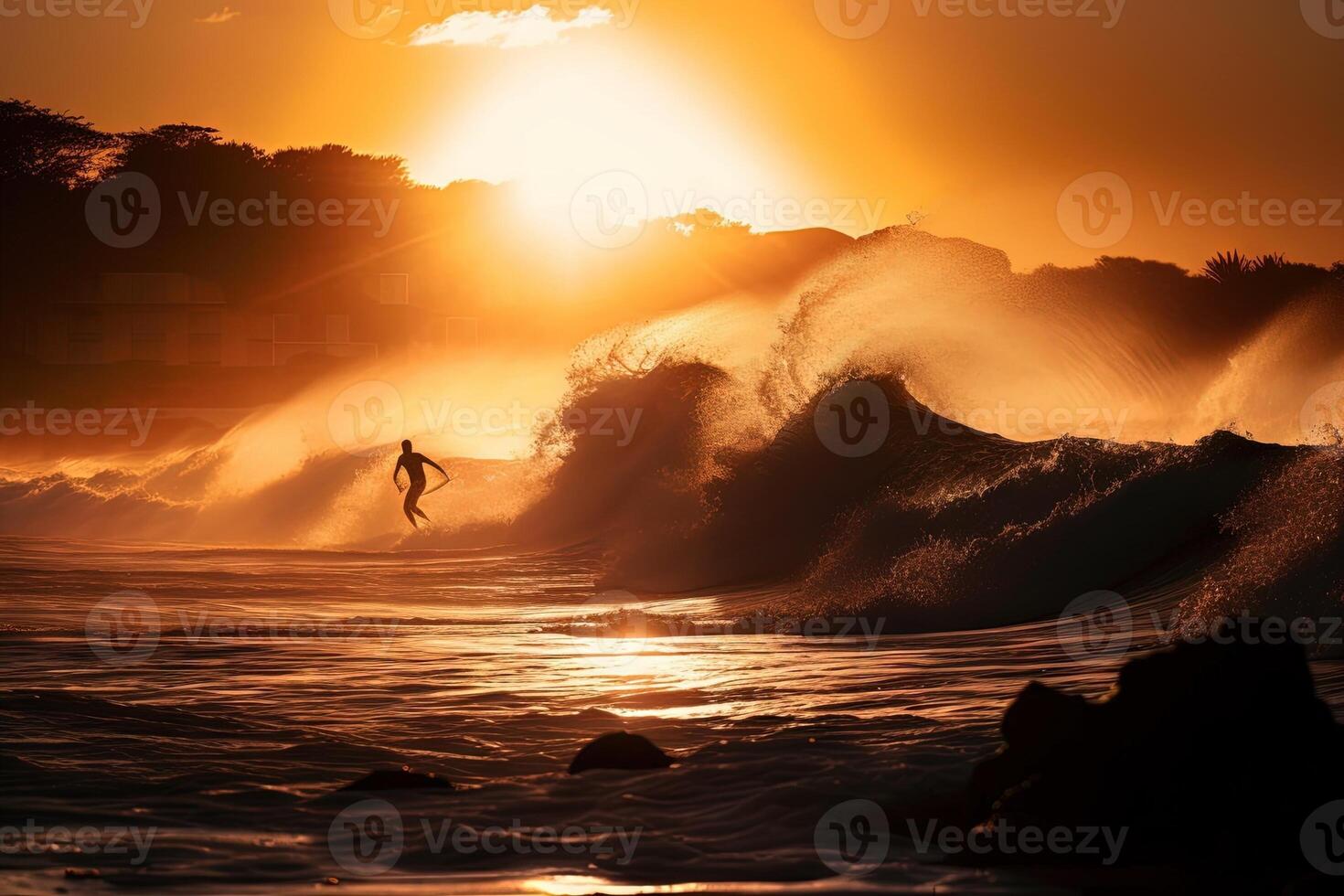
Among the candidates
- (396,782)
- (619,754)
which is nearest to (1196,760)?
(619,754)

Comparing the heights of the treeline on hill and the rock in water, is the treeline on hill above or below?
above

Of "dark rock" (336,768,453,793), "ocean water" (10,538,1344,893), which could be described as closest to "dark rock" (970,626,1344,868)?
"ocean water" (10,538,1344,893)

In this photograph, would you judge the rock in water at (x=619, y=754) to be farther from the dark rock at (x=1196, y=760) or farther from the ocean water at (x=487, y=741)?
the dark rock at (x=1196, y=760)

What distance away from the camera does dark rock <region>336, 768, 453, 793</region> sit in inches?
321

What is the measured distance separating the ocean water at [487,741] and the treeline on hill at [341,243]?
70991mm

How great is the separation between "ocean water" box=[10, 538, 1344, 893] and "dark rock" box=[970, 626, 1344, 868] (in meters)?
0.49

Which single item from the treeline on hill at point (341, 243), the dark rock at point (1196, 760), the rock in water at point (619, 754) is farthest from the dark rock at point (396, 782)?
the treeline on hill at point (341, 243)

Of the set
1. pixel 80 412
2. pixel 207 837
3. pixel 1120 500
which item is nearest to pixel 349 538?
pixel 1120 500

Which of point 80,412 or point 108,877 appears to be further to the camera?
point 80,412

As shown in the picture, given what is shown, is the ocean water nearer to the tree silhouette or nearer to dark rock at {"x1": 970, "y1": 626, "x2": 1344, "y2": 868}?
dark rock at {"x1": 970, "y1": 626, "x2": 1344, "y2": 868}

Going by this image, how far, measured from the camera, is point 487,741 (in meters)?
9.47

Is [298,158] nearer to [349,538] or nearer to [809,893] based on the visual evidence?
[349,538]

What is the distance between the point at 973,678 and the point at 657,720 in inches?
103

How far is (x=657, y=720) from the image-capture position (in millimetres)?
9977
